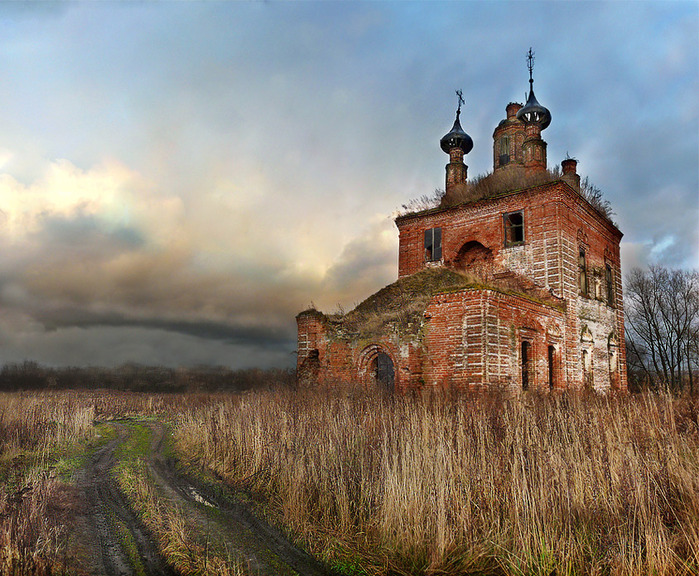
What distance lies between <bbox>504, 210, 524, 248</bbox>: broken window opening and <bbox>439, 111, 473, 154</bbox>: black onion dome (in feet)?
24.5

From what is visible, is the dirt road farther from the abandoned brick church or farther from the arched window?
the arched window

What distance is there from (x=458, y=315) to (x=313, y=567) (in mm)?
9916

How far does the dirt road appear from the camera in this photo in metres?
Answer: 4.36

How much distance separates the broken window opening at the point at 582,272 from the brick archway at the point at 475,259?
3.67 meters

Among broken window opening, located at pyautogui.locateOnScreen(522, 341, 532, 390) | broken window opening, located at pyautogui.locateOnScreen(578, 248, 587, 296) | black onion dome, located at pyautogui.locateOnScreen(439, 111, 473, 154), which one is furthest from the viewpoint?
black onion dome, located at pyautogui.locateOnScreen(439, 111, 473, 154)

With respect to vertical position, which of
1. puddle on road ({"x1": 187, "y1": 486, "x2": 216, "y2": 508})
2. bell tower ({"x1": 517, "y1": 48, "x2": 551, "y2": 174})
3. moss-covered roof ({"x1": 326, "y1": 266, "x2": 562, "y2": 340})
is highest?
bell tower ({"x1": 517, "y1": 48, "x2": 551, "y2": 174})

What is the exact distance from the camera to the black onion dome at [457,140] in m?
25.9

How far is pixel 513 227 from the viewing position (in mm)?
19984

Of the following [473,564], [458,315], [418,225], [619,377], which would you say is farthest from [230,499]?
[619,377]

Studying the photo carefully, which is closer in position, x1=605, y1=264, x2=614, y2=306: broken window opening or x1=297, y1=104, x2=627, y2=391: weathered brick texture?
x1=297, y1=104, x2=627, y2=391: weathered brick texture

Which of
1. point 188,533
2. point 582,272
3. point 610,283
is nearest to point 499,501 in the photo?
point 188,533

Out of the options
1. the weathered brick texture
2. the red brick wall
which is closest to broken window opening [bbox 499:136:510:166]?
the weathered brick texture

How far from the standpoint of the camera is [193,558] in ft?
14.3

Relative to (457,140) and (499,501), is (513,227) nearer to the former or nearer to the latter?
(457,140)
